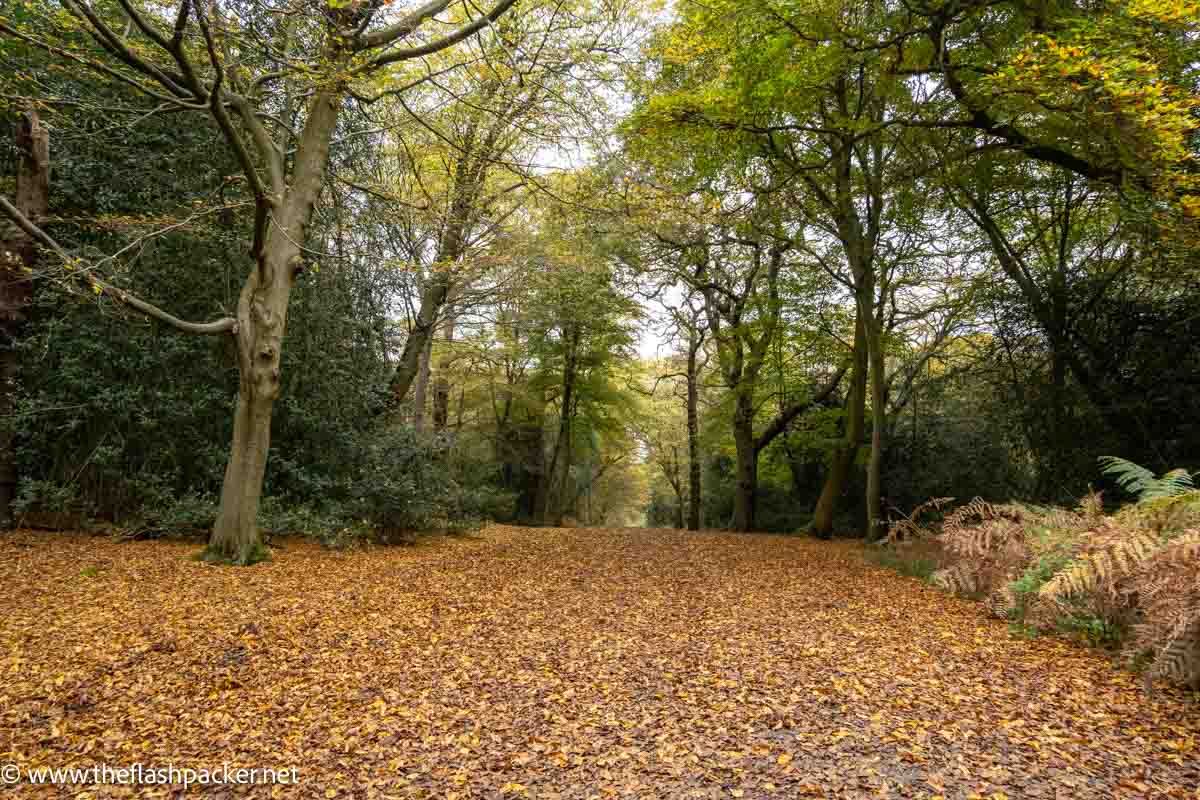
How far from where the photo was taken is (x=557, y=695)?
294 centimetres

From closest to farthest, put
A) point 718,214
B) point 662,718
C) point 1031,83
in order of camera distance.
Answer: point 662,718, point 1031,83, point 718,214

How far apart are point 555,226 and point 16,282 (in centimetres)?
793

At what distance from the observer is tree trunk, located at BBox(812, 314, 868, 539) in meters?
10.7

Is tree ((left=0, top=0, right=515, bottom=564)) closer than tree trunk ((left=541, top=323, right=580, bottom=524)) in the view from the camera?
Yes

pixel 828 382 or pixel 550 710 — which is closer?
pixel 550 710

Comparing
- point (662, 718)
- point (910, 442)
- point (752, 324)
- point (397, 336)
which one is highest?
point (752, 324)

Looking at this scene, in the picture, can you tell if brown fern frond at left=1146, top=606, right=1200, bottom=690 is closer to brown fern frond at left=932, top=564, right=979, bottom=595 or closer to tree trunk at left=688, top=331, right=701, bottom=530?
brown fern frond at left=932, top=564, right=979, bottom=595

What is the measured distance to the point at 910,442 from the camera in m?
12.7

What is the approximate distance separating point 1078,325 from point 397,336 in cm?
1104

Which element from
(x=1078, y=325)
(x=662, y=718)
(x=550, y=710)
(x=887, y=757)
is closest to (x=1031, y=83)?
(x=1078, y=325)

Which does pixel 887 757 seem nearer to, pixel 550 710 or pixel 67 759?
pixel 550 710

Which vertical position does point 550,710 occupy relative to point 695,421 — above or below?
below

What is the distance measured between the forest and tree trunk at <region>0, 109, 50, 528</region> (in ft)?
→ 0.15

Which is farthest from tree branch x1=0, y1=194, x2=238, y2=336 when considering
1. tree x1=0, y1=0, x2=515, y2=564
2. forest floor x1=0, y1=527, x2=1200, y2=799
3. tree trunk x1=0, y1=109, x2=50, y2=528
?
forest floor x1=0, y1=527, x2=1200, y2=799
